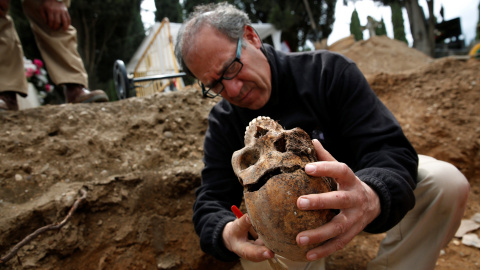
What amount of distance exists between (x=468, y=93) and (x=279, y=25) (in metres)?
8.95

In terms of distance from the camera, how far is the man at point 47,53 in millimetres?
2281

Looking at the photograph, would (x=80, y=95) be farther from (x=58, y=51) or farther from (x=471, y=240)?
(x=471, y=240)

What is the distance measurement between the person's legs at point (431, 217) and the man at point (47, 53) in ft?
8.60

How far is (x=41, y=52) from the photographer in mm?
2617

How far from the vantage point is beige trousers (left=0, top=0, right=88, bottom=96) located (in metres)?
2.28

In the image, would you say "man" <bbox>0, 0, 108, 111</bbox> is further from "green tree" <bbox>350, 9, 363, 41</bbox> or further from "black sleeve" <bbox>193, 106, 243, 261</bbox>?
"green tree" <bbox>350, 9, 363, 41</bbox>

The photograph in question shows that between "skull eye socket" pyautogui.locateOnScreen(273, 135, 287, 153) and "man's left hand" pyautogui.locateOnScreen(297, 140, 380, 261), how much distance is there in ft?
0.35

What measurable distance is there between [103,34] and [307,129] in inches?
478

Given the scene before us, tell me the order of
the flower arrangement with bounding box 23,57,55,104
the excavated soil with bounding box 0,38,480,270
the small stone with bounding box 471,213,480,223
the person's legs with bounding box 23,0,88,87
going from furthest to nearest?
the flower arrangement with bounding box 23,57,55,104 < the person's legs with bounding box 23,0,88,87 < the small stone with bounding box 471,213,480,223 < the excavated soil with bounding box 0,38,480,270

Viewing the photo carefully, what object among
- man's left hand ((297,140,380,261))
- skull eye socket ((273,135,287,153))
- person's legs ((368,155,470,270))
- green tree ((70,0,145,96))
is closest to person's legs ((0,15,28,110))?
skull eye socket ((273,135,287,153))

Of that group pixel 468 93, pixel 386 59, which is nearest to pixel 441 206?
pixel 468 93

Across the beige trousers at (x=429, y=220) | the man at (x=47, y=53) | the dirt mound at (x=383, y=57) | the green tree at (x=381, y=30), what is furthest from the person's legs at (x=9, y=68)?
the green tree at (x=381, y=30)

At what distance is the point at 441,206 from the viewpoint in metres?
1.43

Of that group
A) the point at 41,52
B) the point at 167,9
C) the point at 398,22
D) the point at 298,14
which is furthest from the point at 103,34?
the point at 398,22
